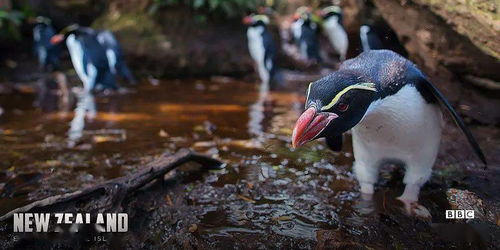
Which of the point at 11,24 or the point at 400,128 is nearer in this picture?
the point at 400,128

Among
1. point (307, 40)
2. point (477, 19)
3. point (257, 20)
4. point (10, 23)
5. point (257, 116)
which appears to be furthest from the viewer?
point (307, 40)

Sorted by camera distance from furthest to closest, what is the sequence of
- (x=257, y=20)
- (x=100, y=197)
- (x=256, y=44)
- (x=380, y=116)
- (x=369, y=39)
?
(x=257, y=20)
(x=256, y=44)
(x=369, y=39)
(x=100, y=197)
(x=380, y=116)

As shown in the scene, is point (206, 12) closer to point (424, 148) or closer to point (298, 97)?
point (298, 97)

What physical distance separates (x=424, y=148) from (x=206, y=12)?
27.1ft

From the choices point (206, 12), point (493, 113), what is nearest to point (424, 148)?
point (493, 113)

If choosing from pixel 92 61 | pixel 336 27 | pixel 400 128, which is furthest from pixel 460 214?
pixel 336 27

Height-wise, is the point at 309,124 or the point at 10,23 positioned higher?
the point at 10,23

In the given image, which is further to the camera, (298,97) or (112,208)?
(298,97)

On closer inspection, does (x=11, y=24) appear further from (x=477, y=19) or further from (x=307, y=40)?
(x=477, y=19)

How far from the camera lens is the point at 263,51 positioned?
28.5ft

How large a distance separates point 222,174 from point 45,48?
7269 mm

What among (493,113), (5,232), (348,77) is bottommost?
(5,232)

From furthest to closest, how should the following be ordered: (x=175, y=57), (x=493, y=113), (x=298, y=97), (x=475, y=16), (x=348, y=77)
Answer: (x=175, y=57) < (x=298, y=97) < (x=493, y=113) < (x=475, y=16) < (x=348, y=77)

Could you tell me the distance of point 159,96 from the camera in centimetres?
680
